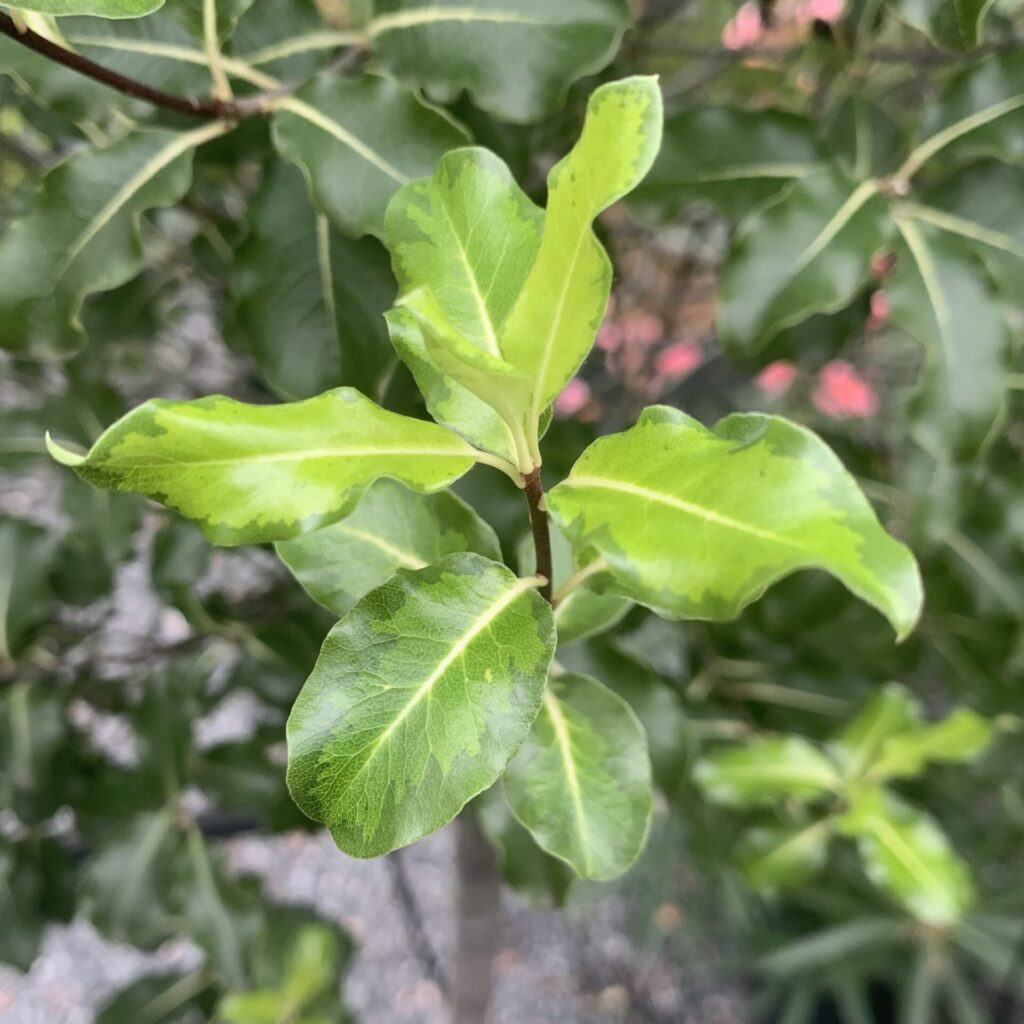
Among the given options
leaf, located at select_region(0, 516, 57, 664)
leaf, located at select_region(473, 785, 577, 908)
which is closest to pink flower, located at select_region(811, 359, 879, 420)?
leaf, located at select_region(473, 785, 577, 908)

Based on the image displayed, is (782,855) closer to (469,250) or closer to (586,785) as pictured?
(586,785)

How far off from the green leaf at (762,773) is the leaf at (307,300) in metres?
0.48

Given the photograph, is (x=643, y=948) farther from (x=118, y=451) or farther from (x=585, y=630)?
(x=118, y=451)

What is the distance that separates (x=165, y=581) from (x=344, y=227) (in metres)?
0.38

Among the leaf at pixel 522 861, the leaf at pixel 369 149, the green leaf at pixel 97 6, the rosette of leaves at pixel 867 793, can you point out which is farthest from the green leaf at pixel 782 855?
the green leaf at pixel 97 6

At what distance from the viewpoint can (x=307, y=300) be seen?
495mm

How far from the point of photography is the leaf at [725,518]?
9.6 inches

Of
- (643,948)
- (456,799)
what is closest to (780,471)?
(456,799)

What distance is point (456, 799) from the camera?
279mm

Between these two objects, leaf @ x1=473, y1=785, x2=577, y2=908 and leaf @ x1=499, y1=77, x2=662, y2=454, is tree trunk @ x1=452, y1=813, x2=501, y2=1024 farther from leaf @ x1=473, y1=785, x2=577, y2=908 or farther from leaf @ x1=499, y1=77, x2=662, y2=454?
leaf @ x1=499, y1=77, x2=662, y2=454

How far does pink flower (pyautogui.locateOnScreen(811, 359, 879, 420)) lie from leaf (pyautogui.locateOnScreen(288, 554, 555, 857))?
1129mm

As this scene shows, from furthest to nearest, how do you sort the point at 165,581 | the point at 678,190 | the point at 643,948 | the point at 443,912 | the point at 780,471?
the point at 443,912 < the point at 643,948 < the point at 165,581 < the point at 678,190 < the point at 780,471

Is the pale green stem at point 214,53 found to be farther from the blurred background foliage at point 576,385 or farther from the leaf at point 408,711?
the leaf at point 408,711

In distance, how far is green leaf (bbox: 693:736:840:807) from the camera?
0.75 meters
